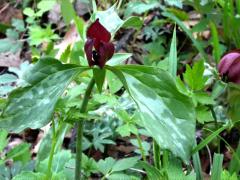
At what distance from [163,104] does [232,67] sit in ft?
1.56

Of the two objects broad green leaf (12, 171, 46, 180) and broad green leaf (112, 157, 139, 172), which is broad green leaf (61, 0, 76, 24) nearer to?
broad green leaf (112, 157, 139, 172)

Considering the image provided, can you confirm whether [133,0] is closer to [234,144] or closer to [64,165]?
[234,144]

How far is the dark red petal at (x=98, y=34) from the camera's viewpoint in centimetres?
83

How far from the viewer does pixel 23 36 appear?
2.19 metres

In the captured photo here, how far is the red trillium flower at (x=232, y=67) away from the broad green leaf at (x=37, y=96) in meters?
0.55

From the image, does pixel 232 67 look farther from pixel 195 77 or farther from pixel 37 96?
pixel 37 96

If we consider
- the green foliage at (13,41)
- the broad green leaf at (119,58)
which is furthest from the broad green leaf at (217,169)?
the green foliage at (13,41)

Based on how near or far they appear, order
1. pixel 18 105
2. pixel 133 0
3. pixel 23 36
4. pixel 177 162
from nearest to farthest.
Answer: pixel 18 105 < pixel 177 162 < pixel 133 0 < pixel 23 36

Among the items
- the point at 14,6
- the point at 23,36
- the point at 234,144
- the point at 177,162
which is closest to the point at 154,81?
the point at 177,162

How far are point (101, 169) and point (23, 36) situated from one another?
1.23 m

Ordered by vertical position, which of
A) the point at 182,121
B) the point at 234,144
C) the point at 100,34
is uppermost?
the point at 100,34

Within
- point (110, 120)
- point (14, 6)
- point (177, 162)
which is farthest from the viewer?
point (14, 6)

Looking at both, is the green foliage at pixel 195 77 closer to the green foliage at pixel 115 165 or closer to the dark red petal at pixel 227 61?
the dark red petal at pixel 227 61

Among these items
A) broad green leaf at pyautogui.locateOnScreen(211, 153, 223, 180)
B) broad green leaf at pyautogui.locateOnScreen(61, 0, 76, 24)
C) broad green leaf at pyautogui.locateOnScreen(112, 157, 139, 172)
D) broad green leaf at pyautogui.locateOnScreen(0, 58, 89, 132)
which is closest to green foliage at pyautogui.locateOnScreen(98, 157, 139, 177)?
broad green leaf at pyautogui.locateOnScreen(112, 157, 139, 172)
